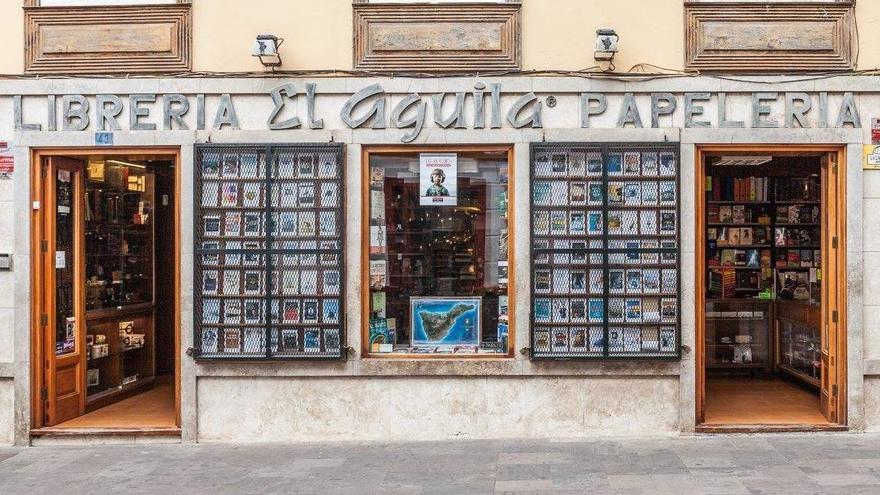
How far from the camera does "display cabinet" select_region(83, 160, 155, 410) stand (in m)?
9.64

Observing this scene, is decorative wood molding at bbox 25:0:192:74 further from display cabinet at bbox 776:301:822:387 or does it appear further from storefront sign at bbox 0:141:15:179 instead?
display cabinet at bbox 776:301:822:387

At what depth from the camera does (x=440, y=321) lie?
852 centimetres

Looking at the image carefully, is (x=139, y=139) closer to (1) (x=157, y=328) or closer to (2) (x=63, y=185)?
(2) (x=63, y=185)

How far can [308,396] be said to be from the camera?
8203mm

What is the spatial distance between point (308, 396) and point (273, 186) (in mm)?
2228

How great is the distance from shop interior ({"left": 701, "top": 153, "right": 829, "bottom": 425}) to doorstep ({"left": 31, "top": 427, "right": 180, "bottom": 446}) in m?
7.05

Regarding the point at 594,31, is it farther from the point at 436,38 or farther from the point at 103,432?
the point at 103,432

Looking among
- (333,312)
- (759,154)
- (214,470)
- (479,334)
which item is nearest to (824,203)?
(759,154)

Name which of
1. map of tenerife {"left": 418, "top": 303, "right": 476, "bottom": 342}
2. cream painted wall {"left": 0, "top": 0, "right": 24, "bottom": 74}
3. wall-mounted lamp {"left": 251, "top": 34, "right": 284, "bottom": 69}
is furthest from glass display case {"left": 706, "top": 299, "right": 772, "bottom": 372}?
cream painted wall {"left": 0, "top": 0, "right": 24, "bottom": 74}

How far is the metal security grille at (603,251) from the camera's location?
26.6 ft

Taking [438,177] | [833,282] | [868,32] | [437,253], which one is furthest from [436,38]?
[833,282]

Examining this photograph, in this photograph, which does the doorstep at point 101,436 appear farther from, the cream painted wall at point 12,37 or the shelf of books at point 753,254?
the shelf of books at point 753,254

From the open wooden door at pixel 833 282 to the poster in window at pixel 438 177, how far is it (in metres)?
3.96

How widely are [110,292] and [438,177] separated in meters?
4.86
